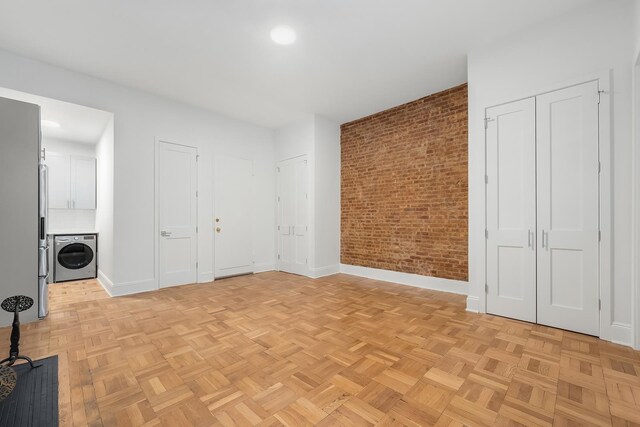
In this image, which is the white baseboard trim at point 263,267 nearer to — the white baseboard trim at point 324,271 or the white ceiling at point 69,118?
the white baseboard trim at point 324,271

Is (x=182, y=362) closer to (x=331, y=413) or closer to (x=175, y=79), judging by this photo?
(x=331, y=413)

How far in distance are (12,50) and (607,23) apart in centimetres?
→ 627

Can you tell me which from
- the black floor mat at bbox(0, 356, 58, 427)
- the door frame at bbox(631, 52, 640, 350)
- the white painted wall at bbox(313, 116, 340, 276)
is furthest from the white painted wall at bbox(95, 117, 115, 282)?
the door frame at bbox(631, 52, 640, 350)

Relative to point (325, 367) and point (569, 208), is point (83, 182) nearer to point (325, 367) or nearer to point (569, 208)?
point (325, 367)

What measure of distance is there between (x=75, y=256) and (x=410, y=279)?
20.0 ft

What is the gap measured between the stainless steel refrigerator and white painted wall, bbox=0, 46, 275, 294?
0.71 metres

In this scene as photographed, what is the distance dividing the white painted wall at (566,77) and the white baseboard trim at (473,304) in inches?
0.6

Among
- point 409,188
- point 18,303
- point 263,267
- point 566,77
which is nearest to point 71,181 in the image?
point 263,267

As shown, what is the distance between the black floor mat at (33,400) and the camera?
1.55 metres

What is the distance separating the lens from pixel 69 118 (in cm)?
434

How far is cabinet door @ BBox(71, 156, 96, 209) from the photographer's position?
18.2 feet

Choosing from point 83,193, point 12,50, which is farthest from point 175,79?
point 83,193

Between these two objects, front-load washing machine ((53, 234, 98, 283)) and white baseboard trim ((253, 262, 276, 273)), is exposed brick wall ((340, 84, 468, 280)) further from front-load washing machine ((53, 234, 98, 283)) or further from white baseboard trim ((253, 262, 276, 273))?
front-load washing machine ((53, 234, 98, 283))

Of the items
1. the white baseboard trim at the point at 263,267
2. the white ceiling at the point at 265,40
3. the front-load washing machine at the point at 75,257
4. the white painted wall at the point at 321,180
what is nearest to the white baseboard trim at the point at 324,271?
the white painted wall at the point at 321,180
